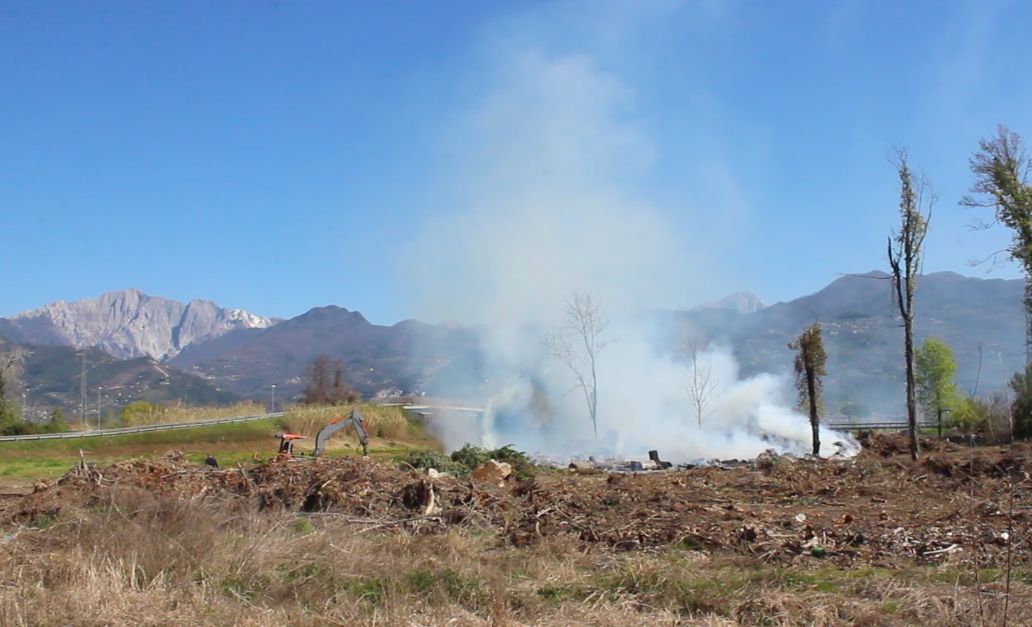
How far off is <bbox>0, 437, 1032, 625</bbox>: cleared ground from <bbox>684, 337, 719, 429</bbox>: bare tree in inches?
1583

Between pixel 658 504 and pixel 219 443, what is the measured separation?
32.4 m

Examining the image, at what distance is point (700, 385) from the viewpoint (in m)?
59.8

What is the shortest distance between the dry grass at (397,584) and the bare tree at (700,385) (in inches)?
1810

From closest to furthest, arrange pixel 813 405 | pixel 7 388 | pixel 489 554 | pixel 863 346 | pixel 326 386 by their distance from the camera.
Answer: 1. pixel 489 554
2. pixel 813 405
3. pixel 7 388
4. pixel 326 386
5. pixel 863 346

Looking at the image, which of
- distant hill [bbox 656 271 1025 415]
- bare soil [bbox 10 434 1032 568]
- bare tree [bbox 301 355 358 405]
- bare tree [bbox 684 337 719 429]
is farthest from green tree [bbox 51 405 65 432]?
distant hill [bbox 656 271 1025 415]

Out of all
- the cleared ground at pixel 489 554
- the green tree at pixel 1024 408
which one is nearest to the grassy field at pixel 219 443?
the cleared ground at pixel 489 554

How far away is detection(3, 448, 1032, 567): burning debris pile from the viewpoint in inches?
464

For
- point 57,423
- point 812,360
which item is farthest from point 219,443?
point 812,360

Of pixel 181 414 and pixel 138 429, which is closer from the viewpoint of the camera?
pixel 138 429

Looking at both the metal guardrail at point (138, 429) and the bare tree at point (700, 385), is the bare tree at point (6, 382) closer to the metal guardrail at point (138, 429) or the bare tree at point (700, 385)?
the metal guardrail at point (138, 429)

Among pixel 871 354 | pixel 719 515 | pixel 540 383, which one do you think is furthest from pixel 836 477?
pixel 871 354

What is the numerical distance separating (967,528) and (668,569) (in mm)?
5001

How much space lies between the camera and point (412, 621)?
25.8ft

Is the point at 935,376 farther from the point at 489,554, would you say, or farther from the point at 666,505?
the point at 489,554
